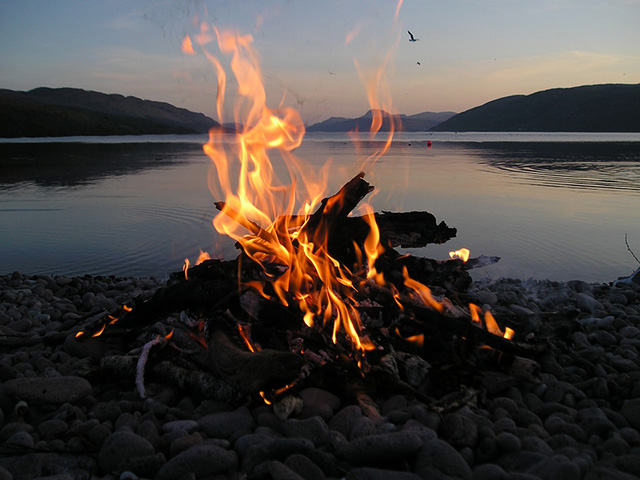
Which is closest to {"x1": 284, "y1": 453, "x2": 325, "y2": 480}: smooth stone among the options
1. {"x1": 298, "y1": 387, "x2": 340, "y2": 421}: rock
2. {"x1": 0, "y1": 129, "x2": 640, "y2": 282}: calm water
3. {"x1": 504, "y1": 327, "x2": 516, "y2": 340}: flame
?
{"x1": 298, "y1": 387, "x2": 340, "y2": 421}: rock

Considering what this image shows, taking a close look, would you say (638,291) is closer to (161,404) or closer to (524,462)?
(524,462)

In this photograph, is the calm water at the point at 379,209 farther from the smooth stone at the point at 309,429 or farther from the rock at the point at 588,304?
the smooth stone at the point at 309,429

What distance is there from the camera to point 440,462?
2984 millimetres

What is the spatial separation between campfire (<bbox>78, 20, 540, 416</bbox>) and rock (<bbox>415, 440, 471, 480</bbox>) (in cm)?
67

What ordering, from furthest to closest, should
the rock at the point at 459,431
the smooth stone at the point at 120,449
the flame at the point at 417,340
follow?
the flame at the point at 417,340 < the rock at the point at 459,431 < the smooth stone at the point at 120,449

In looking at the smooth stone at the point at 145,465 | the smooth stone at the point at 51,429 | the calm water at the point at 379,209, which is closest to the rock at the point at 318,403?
the smooth stone at the point at 145,465

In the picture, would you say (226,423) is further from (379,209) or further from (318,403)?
(379,209)

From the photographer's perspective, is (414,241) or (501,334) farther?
(414,241)

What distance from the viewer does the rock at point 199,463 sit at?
2.92m

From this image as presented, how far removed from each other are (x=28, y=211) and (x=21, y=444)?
13644 mm

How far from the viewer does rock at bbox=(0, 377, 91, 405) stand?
12.0ft

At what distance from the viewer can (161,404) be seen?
12.3 feet

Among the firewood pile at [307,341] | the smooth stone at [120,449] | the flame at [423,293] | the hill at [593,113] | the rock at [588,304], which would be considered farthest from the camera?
the hill at [593,113]

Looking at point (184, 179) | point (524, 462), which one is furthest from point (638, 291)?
point (184, 179)
